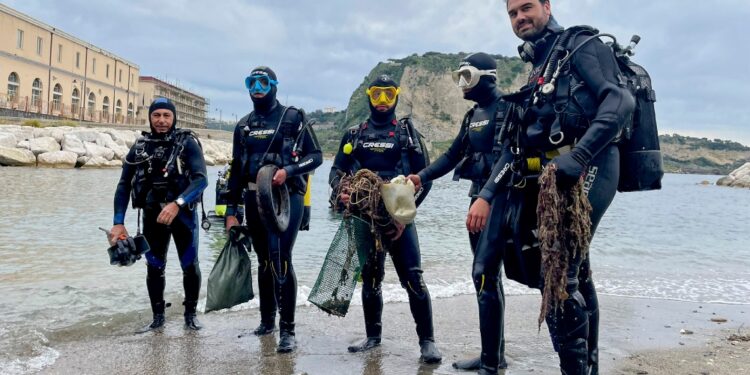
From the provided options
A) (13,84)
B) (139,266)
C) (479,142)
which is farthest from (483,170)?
(13,84)

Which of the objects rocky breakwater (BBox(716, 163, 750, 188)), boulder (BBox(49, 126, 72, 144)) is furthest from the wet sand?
rocky breakwater (BBox(716, 163, 750, 188))

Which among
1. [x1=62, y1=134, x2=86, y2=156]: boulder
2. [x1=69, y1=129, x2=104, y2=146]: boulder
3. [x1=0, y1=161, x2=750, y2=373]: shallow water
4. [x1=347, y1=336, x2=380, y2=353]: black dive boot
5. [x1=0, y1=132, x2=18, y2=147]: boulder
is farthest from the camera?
[x1=69, y1=129, x2=104, y2=146]: boulder

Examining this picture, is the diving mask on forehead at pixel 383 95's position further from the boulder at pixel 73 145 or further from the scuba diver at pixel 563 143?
the boulder at pixel 73 145

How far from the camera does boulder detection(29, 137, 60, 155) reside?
37.6 meters

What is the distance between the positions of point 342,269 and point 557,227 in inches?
80.1

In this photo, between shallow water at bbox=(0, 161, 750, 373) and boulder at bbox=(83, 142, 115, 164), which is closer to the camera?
shallow water at bbox=(0, 161, 750, 373)

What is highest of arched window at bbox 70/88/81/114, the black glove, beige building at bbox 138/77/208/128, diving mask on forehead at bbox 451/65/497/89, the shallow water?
beige building at bbox 138/77/208/128

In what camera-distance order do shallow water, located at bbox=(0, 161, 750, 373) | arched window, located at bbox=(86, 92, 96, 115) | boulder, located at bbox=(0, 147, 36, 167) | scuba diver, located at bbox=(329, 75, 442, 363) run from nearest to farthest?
scuba diver, located at bbox=(329, 75, 442, 363)
shallow water, located at bbox=(0, 161, 750, 373)
boulder, located at bbox=(0, 147, 36, 167)
arched window, located at bbox=(86, 92, 96, 115)

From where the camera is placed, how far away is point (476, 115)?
4.39 m

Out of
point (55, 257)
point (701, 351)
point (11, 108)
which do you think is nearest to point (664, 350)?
point (701, 351)

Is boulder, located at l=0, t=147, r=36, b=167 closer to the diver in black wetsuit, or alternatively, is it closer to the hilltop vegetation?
the diver in black wetsuit

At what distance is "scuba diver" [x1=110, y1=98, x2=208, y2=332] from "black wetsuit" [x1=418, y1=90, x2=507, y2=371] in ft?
7.35

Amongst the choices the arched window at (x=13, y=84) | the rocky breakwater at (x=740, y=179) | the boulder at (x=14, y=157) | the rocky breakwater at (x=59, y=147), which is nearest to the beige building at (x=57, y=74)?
the arched window at (x=13, y=84)

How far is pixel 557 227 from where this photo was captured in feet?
9.66
